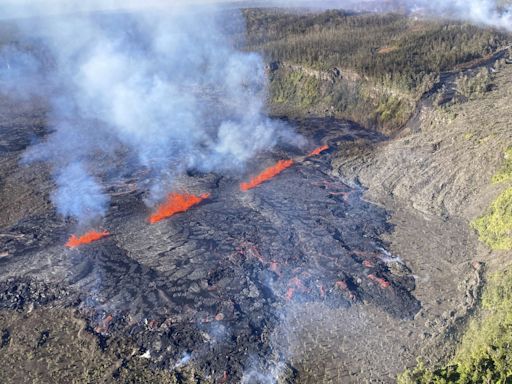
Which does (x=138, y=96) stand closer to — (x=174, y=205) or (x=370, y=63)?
(x=370, y=63)

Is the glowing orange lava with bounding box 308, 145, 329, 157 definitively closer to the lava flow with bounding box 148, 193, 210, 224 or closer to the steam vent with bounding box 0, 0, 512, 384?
the steam vent with bounding box 0, 0, 512, 384

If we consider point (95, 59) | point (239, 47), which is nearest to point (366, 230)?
point (239, 47)

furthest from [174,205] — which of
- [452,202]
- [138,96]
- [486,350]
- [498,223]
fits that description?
[138,96]

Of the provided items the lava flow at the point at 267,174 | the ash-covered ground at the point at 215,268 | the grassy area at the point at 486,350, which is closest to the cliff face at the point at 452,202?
the grassy area at the point at 486,350

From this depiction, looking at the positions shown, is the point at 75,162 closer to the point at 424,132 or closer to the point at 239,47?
the point at 424,132

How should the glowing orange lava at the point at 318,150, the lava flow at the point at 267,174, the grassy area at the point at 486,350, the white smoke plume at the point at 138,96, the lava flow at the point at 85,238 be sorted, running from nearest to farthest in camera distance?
1. the grassy area at the point at 486,350
2. the lava flow at the point at 85,238
3. the lava flow at the point at 267,174
4. the white smoke plume at the point at 138,96
5. the glowing orange lava at the point at 318,150

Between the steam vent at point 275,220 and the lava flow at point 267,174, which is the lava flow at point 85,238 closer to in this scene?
the steam vent at point 275,220

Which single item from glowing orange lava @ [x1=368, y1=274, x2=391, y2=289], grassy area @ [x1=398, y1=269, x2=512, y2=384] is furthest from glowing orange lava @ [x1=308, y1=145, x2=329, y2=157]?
grassy area @ [x1=398, y1=269, x2=512, y2=384]
